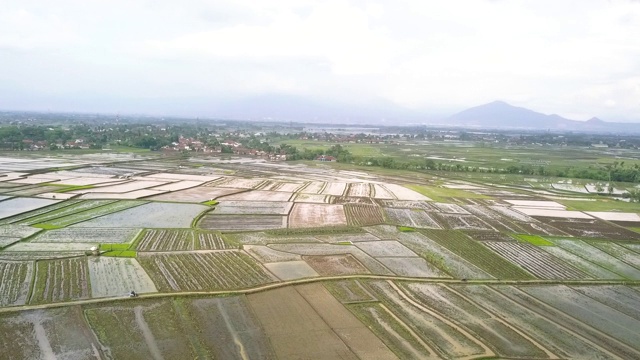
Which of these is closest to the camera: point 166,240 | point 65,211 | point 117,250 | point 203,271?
point 203,271

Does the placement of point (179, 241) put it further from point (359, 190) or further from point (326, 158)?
point (326, 158)

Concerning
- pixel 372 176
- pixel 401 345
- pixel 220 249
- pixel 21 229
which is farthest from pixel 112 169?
pixel 401 345

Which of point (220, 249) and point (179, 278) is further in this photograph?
point (220, 249)

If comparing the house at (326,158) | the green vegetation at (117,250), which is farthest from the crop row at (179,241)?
the house at (326,158)

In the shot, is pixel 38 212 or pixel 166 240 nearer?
pixel 166 240

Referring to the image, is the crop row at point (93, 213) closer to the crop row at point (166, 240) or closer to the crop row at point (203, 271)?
the crop row at point (166, 240)

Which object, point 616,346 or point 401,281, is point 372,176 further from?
point 616,346

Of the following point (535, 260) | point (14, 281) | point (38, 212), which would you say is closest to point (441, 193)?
point (535, 260)

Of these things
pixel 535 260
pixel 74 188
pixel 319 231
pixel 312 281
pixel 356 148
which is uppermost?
pixel 356 148
